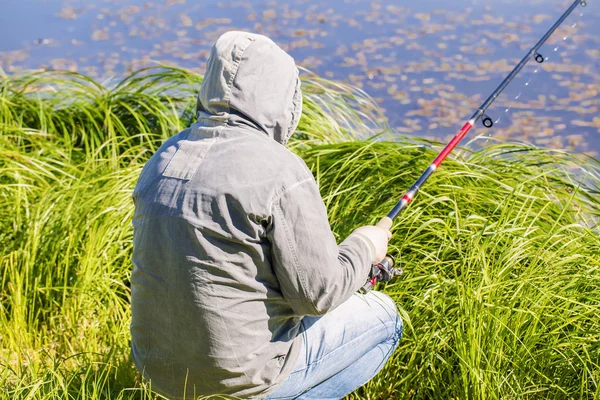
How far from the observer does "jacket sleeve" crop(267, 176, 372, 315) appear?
1.86 m

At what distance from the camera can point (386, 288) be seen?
9.01ft

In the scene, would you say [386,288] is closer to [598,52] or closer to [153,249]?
[153,249]

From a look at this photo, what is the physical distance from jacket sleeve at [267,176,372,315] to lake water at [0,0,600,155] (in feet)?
14.9

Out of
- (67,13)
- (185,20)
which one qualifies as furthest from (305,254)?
(67,13)

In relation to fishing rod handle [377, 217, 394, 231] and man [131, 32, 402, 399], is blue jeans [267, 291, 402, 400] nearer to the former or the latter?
man [131, 32, 402, 399]

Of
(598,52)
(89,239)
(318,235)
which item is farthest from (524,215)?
(598,52)

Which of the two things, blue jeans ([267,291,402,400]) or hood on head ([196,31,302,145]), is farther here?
blue jeans ([267,291,402,400])

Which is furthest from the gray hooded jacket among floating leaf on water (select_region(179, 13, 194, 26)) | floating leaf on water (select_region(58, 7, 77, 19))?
floating leaf on water (select_region(58, 7, 77, 19))

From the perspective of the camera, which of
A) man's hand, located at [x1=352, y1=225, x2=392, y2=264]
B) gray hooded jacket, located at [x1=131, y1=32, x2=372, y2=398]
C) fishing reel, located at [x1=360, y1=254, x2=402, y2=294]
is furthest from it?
fishing reel, located at [x1=360, y1=254, x2=402, y2=294]

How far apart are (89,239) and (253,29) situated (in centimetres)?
637

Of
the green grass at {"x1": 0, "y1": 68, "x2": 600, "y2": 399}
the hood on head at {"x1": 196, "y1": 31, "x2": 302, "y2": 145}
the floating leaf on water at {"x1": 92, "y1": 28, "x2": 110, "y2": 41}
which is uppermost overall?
the hood on head at {"x1": 196, "y1": 31, "x2": 302, "y2": 145}

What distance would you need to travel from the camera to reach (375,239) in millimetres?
2184

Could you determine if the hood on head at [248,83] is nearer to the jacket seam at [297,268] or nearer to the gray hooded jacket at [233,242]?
the gray hooded jacket at [233,242]

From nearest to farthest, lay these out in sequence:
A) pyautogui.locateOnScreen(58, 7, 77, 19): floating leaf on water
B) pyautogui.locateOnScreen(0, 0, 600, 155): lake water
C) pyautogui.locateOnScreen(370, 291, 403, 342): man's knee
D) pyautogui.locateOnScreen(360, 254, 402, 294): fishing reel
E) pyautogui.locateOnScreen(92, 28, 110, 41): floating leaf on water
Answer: pyautogui.locateOnScreen(360, 254, 402, 294): fishing reel, pyautogui.locateOnScreen(370, 291, 403, 342): man's knee, pyautogui.locateOnScreen(0, 0, 600, 155): lake water, pyautogui.locateOnScreen(92, 28, 110, 41): floating leaf on water, pyautogui.locateOnScreen(58, 7, 77, 19): floating leaf on water
